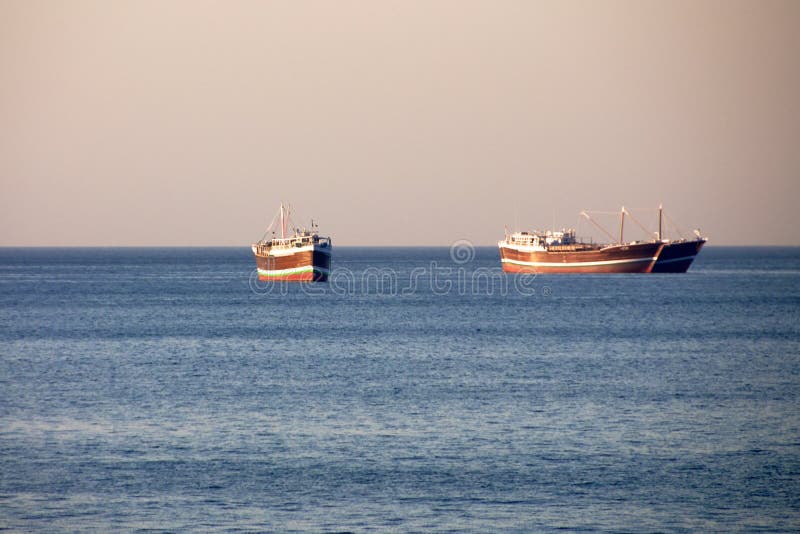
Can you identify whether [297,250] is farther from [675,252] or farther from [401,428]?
[401,428]

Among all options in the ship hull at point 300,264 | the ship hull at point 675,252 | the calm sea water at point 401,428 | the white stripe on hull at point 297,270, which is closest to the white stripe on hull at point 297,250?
the ship hull at point 300,264

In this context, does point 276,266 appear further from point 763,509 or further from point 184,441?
point 763,509

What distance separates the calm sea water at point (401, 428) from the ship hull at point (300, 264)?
206ft

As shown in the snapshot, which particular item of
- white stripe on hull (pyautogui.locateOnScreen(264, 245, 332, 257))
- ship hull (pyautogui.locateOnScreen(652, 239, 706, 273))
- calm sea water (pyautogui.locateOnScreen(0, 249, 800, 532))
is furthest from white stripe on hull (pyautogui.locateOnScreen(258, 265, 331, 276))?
ship hull (pyautogui.locateOnScreen(652, 239, 706, 273))

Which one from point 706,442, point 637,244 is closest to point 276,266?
point 637,244

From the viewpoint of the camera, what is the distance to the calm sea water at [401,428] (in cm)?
3431

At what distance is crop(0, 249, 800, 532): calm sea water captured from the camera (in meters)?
34.3

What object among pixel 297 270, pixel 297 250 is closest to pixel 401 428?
pixel 297 250

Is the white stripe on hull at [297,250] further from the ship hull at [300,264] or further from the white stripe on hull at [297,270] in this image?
the white stripe on hull at [297,270]

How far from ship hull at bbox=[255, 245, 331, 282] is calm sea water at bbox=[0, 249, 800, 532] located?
6280cm

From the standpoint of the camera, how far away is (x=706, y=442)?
44.2 m

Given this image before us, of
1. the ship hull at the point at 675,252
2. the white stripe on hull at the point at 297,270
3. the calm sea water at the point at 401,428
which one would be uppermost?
the ship hull at the point at 675,252

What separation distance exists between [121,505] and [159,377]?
30.6 meters

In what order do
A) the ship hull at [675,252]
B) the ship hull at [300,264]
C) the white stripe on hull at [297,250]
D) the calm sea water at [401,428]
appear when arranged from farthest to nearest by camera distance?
the ship hull at [675,252] < the ship hull at [300,264] < the white stripe on hull at [297,250] < the calm sea water at [401,428]
